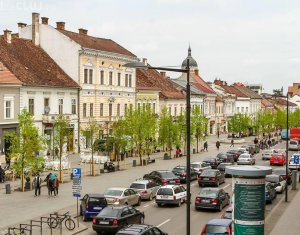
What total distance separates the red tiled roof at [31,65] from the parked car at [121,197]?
77.7 feet

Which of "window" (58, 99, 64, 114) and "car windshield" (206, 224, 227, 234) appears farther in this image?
"window" (58, 99, 64, 114)

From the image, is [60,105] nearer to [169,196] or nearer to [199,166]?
[199,166]

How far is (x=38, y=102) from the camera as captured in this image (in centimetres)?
5291

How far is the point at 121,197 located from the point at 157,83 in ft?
179

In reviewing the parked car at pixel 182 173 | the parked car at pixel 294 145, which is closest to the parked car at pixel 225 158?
the parked car at pixel 182 173

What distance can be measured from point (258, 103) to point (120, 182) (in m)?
98.3

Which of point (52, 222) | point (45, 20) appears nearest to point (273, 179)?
point (52, 222)

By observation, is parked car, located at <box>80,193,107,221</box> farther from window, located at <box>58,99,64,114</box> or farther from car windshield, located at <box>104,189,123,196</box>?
window, located at <box>58,99,64,114</box>

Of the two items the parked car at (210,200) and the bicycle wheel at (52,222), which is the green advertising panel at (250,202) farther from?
the parked car at (210,200)

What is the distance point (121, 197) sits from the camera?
28.5 metres

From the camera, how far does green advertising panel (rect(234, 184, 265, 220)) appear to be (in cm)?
1522

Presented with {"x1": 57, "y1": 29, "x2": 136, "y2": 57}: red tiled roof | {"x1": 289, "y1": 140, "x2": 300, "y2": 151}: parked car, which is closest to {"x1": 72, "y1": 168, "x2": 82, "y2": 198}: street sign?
{"x1": 57, "y1": 29, "x2": 136, "y2": 57}: red tiled roof

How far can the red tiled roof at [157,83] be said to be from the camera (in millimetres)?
77125

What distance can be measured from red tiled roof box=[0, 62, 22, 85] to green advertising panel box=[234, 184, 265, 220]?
35.1m
